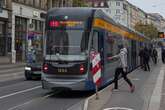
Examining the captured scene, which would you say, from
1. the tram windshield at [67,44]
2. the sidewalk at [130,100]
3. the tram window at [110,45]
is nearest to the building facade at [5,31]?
the tram window at [110,45]

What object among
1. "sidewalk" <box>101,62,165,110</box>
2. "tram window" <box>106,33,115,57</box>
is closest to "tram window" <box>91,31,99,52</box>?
"sidewalk" <box>101,62,165,110</box>

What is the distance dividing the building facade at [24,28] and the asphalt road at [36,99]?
32.5 m

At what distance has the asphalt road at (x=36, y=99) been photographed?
15445 millimetres

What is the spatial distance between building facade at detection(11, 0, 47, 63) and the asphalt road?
32.5 metres

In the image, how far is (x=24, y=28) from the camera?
57.5 m

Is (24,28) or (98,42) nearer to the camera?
(98,42)

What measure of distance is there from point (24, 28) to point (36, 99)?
40481 millimetres

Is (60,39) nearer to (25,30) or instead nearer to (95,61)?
(95,61)

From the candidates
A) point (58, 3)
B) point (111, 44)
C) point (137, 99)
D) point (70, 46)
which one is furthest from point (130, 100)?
point (58, 3)

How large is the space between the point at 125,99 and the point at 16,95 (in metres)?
4.77

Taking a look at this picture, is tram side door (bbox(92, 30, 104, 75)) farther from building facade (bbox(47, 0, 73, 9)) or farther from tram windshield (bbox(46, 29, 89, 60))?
building facade (bbox(47, 0, 73, 9))

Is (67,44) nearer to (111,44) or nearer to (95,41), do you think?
(95,41)

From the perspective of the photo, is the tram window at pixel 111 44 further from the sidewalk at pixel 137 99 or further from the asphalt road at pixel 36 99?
the asphalt road at pixel 36 99

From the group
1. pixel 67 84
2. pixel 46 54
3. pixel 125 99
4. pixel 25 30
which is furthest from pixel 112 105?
pixel 25 30
